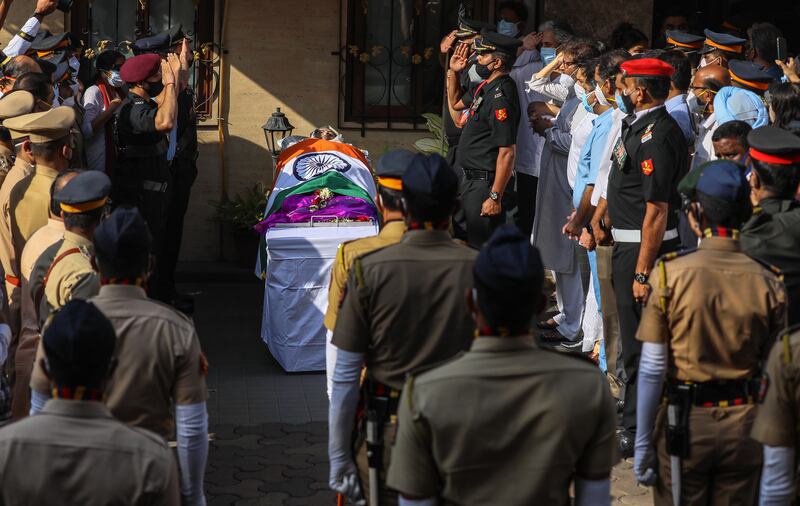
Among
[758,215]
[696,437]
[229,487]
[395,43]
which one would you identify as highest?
[395,43]

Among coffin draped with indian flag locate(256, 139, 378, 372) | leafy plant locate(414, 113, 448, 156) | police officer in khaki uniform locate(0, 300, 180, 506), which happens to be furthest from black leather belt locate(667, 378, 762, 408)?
leafy plant locate(414, 113, 448, 156)

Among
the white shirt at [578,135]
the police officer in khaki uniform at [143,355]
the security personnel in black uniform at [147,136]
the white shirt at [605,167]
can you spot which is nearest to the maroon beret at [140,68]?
the security personnel in black uniform at [147,136]

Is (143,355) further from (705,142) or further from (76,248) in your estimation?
(705,142)

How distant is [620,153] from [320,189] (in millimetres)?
2879

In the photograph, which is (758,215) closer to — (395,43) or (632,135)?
(632,135)

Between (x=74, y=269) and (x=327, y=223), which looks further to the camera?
(x=327, y=223)

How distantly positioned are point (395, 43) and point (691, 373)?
25.6 feet

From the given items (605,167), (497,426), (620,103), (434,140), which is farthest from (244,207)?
(497,426)

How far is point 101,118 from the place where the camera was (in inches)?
322

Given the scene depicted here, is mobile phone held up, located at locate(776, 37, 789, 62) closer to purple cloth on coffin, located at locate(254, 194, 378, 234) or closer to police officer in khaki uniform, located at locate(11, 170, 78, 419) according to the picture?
purple cloth on coffin, located at locate(254, 194, 378, 234)

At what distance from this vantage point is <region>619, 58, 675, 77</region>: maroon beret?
609 centimetres

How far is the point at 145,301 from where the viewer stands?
3711mm

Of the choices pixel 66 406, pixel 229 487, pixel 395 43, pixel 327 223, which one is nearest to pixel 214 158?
pixel 395 43

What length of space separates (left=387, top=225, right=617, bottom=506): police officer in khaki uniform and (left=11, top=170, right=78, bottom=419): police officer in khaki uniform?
7.94 feet
